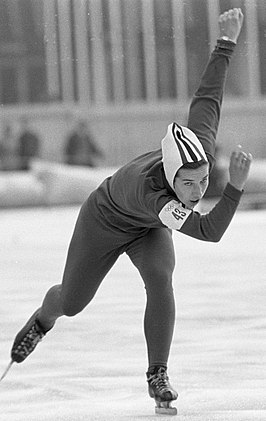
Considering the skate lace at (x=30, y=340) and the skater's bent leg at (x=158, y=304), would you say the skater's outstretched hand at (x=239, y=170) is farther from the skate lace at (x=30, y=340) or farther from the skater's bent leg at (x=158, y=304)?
the skate lace at (x=30, y=340)

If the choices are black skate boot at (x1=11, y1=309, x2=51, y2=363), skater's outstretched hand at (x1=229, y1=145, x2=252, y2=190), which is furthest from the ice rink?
skater's outstretched hand at (x1=229, y1=145, x2=252, y2=190)

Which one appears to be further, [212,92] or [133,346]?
[133,346]

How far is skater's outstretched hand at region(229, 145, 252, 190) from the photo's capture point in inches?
158

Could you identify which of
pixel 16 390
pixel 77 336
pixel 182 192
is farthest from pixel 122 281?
pixel 182 192

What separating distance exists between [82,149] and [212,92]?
15.0 metres

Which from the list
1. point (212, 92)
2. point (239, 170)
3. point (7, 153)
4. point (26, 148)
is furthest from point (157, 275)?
point (26, 148)

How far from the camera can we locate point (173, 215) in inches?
156

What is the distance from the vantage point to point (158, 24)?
75.7 feet

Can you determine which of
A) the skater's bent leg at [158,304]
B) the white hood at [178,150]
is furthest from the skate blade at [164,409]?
the white hood at [178,150]

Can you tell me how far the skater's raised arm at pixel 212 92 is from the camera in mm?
4527

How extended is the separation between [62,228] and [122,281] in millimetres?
5087

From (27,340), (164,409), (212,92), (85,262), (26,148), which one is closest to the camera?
(164,409)

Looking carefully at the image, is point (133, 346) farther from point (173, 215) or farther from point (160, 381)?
point (173, 215)

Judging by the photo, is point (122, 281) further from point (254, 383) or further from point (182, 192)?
point (182, 192)
